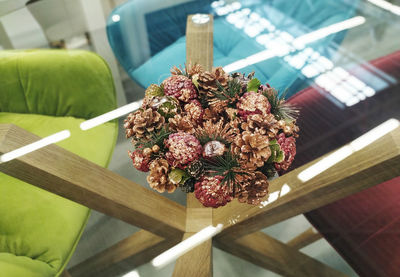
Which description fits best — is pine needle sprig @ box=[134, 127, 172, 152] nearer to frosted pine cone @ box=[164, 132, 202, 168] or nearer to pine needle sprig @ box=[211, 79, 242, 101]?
frosted pine cone @ box=[164, 132, 202, 168]

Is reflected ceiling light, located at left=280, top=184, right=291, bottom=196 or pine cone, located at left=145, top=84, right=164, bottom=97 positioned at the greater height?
pine cone, located at left=145, top=84, right=164, bottom=97

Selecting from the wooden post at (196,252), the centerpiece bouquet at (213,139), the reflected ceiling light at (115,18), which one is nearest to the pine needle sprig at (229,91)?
the centerpiece bouquet at (213,139)

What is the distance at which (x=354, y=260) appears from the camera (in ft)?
2.16

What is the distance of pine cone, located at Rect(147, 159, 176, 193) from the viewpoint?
1.67 feet

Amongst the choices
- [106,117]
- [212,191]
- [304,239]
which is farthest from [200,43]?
[304,239]

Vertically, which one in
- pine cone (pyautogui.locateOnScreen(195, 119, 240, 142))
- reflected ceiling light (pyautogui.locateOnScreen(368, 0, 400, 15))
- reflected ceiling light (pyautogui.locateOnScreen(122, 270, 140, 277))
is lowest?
reflected ceiling light (pyautogui.locateOnScreen(122, 270, 140, 277))

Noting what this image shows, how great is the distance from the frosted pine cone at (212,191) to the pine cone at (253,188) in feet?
0.08

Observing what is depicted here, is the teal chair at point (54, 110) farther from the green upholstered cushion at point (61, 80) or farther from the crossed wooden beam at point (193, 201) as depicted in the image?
the crossed wooden beam at point (193, 201)

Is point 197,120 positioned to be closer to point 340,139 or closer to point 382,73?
point 340,139

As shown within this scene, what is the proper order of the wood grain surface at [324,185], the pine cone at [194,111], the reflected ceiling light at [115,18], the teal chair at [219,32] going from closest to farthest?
the wood grain surface at [324,185], the pine cone at [194,111], the teal chair at [219,32], the reflected ceiling light at [115,18]

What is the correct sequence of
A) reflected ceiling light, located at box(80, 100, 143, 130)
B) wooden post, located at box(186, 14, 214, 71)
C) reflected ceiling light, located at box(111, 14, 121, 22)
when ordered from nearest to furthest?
1. wooden post, located at box(186, 14, 214, 71)
2. reflected ceiling light, located at box(80, 100, 143, 130)
3. reflected ceiling light, located at box(111, 14, 121, 22)

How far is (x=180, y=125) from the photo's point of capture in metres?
0.54

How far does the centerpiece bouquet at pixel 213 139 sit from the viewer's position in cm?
50

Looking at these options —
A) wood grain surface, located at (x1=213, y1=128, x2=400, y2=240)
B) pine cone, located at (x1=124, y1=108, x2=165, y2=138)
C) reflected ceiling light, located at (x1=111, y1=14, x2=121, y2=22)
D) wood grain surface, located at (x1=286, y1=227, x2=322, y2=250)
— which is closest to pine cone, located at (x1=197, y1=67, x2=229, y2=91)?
pine cone, located at (x1=124, y1=108, x2=165, y2=138)
